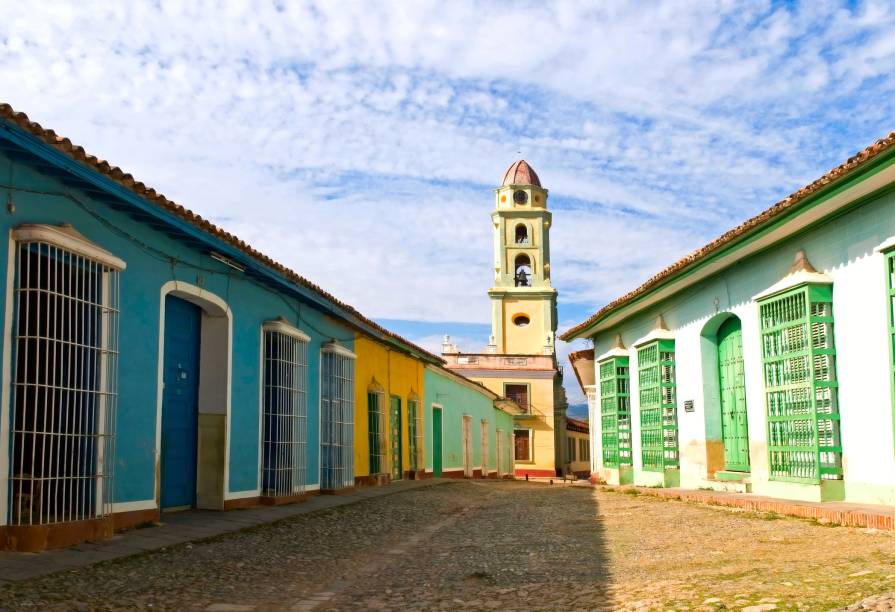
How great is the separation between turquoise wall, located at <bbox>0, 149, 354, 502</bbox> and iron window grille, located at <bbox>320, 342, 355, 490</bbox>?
2.31 m

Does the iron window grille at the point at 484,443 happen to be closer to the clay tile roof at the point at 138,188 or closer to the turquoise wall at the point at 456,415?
the turquoise wall at the point at 456,415

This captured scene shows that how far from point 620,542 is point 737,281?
5634 mm

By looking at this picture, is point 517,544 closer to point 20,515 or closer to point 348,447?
point 20,515

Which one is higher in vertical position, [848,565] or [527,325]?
[527,325]

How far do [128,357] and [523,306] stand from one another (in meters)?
36.1

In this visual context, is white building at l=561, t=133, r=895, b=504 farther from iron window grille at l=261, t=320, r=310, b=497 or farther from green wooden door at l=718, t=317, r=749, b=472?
iron window grille at l=261, t=320, r=310, b=497

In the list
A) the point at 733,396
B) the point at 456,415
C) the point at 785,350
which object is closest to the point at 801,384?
the point at 785,350

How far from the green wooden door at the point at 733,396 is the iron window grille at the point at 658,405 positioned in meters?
1.58

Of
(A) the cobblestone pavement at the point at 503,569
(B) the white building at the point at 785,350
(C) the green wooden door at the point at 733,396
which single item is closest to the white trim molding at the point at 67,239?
(A) the cobblestone pavement at the point at 503,569

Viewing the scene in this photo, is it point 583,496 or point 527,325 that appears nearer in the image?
point 583,496

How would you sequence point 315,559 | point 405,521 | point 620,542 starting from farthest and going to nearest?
point 405,521 < point 620,542 < point 315,559

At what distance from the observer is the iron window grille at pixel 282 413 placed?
39.1 feet

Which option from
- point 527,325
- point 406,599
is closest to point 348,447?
point 406,599

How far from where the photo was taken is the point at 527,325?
1720 inches
